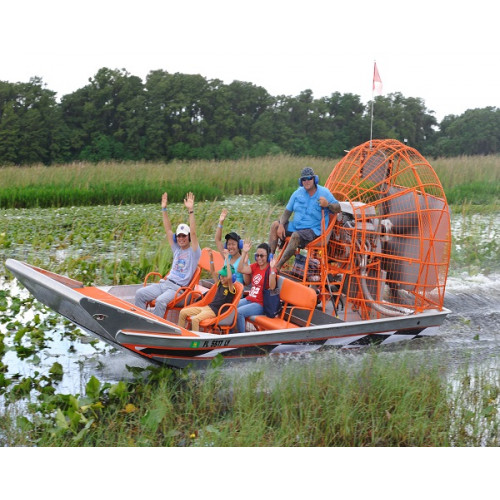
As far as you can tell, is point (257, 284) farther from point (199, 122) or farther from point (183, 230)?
point (199, 122)

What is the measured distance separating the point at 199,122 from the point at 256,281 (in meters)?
18.8

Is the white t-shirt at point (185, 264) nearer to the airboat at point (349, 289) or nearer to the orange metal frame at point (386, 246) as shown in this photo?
the airboat at point (349, 289)

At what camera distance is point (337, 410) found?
5273 millimetres

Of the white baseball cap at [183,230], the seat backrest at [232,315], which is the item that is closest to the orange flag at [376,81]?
the white baseball cap at [183,230]

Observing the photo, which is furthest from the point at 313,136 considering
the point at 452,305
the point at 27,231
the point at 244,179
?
the point at 452,305

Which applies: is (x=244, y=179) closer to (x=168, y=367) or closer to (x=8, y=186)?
(x=8, y=186)

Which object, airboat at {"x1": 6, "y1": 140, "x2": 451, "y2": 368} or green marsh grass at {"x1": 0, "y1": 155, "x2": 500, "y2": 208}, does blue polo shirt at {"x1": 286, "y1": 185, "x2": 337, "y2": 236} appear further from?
green marsh grass at {"x1": 0, "y1": 155, "x2": 500, "y2": 208}

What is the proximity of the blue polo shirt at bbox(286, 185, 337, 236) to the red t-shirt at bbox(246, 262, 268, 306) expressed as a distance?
0.88m

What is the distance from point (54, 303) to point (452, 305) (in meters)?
5.29

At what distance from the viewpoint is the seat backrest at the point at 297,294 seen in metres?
6.58

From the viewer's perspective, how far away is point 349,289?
7527mm

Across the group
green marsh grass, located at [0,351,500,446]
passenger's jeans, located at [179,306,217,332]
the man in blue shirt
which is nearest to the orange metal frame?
the man in blue shirt

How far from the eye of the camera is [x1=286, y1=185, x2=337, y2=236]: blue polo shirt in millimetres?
7410

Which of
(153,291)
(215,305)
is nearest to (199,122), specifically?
(153,291)
